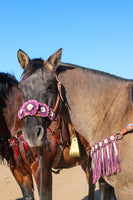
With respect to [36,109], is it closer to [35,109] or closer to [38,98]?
[35,109]

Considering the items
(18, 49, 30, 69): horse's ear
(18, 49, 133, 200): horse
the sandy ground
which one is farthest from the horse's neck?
the sandy ground

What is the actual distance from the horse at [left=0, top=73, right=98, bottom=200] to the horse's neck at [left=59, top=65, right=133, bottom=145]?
1387 millimetres

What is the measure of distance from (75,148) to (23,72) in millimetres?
1266

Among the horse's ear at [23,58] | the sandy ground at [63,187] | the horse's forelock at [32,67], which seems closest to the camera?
the horse's forelock at [32,67]

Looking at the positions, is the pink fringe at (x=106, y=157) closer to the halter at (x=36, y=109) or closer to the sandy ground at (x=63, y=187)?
the halter at (x=36, y=109)

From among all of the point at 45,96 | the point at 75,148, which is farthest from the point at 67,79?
the point at 75,148

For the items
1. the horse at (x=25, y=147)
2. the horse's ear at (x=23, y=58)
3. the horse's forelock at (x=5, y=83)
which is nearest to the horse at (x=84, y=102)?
the horse's ear at (x=23, y=58)

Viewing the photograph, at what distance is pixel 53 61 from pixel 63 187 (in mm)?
5418

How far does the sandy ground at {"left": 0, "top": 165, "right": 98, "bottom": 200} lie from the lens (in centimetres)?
590

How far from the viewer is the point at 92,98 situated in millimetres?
2260

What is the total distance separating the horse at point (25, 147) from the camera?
359cm

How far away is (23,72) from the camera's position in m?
2.19

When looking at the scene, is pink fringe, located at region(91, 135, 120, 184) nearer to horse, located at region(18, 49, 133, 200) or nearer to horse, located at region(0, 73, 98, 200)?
horse, located at region(18, 49, 133, 200)

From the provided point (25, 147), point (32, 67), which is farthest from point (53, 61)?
point (25, 147)
